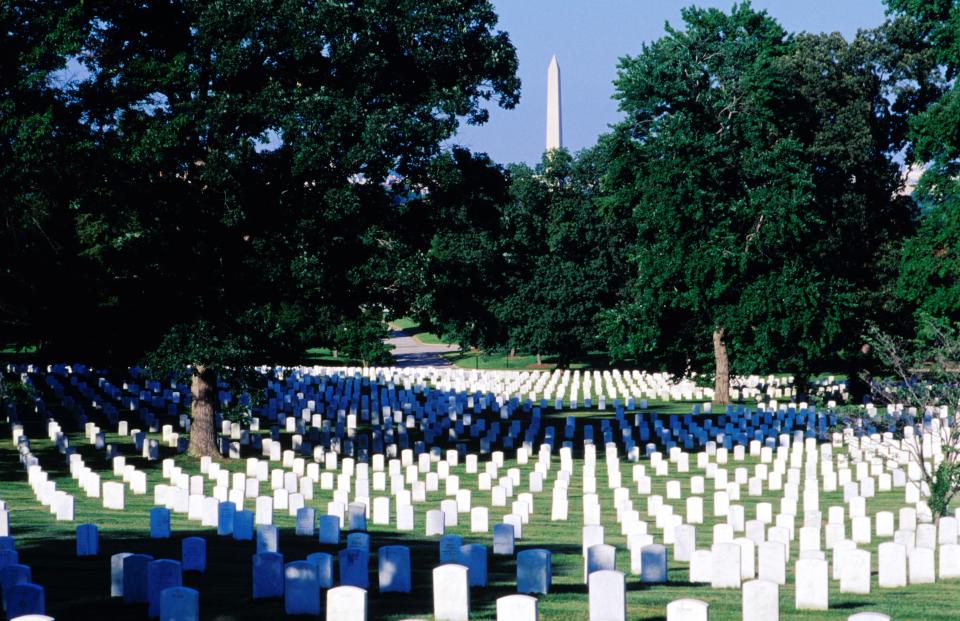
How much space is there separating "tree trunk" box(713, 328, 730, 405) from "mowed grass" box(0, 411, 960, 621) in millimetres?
21435

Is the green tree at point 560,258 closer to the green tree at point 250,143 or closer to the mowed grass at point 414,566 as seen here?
the green tree at point 250,143

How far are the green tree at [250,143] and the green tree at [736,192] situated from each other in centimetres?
1543

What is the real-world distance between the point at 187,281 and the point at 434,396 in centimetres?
1703

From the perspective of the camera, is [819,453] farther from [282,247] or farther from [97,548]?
[97,548]

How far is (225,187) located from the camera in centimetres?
2764

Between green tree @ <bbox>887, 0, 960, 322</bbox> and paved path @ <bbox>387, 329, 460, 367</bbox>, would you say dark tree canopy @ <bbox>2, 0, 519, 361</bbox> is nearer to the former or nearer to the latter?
green tree @ <bbox>887, 0, 960, 322</bbox>

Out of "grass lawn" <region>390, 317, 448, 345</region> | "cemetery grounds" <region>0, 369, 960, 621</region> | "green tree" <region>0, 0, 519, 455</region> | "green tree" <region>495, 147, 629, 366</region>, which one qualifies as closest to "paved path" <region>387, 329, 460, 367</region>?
"grass lawn" <region>390, 317, 448, 345</region>

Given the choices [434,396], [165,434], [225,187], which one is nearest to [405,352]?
[434,396]

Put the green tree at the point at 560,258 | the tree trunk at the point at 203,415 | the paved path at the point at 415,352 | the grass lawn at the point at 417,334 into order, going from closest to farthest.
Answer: the tree trunk at the point at 203,415 → the green tree at the point at 560,258 → the paved path at the point at 415,352 → the grass lawn at the point at 417,334

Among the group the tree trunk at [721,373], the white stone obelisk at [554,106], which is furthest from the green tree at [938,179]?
the white stone obelisk at [554,106]

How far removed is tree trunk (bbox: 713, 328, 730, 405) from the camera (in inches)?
1861

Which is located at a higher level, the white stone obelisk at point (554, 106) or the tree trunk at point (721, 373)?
the white stone obelisk at point (554, 106)

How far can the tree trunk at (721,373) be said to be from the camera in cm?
4728

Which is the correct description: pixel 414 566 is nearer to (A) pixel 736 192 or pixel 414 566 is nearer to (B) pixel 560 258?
(A) pixel 736 192
